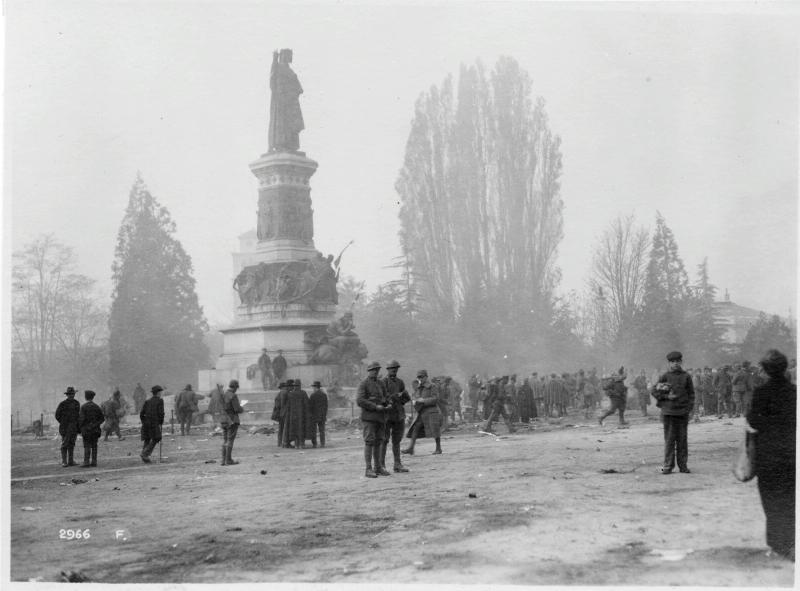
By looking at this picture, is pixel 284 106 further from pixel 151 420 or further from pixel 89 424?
pixel 89 424

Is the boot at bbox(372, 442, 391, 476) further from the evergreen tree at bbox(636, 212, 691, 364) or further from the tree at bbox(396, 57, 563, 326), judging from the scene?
the tree at bbox(396, 57, 563, 326)

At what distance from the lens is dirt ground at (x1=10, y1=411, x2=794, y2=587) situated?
6914mm

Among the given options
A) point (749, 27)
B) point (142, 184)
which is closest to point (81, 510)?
point (749, 27)

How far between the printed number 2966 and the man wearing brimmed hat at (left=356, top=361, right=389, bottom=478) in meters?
4.40

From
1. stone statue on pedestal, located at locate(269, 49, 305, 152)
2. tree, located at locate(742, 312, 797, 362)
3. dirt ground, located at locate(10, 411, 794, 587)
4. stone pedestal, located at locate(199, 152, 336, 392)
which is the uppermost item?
stone statue on pedestal, located at locate(269, 49, 305, 152)

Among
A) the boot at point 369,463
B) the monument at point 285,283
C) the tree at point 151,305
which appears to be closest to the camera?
the boot at point 369,463

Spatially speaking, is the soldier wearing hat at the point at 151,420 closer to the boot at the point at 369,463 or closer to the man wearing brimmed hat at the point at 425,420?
the man wearing brimmed hat at the point at 425,420

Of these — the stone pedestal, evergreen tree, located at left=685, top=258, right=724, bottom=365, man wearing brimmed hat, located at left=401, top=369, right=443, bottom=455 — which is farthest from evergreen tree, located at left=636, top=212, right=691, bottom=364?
man wearing brimmed hat, located at left=401, top=369, right=443, bottom=455

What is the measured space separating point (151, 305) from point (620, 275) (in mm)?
23994

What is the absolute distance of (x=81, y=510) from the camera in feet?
33.2

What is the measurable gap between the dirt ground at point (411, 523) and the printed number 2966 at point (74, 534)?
4 cm

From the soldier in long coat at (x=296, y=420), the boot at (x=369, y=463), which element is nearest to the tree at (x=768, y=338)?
the soldier in long coat at (x=296, y=420)

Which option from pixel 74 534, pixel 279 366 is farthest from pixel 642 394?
pixel 74 534

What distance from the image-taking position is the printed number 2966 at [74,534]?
27.6 feet
